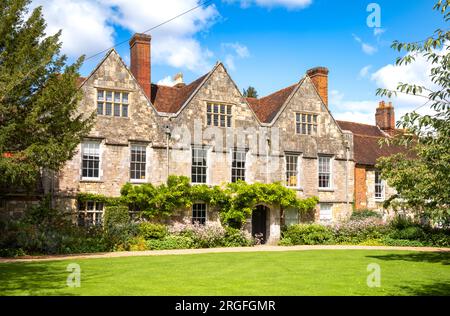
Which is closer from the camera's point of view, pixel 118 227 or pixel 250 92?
pixel 118 227

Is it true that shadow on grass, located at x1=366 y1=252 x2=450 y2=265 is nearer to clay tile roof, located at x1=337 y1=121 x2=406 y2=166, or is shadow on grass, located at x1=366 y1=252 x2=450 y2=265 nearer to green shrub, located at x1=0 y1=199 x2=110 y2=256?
green shrub, located at x1=0 y1=199 x2=110 y2=256

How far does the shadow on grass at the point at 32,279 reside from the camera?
11.1m

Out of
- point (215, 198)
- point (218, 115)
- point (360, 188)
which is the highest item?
point (218, 115)

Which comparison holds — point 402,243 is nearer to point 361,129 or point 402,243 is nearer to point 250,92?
point 361,129

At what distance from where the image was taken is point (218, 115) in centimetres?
2845

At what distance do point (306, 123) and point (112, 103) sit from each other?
36.9 feet

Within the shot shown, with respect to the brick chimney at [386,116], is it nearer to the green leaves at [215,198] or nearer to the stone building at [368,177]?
the stone building at [368,177]

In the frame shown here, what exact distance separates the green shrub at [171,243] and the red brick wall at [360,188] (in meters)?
12.6

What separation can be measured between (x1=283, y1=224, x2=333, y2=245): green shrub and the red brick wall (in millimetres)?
5052

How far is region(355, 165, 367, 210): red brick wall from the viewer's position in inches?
1292

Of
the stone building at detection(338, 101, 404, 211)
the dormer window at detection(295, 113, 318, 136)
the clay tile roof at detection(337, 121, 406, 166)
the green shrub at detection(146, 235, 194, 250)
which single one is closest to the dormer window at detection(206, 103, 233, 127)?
the dormer window at detection(295, 113, 318, 136)

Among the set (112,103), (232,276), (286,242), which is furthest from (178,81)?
(232,276)

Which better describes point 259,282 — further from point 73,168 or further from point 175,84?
point 175,84

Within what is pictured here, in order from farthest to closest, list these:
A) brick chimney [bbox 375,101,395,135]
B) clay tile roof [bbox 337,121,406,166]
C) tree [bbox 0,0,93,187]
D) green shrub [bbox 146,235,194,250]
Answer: brick chimney [bbox 375,101,395,135] → clay tile roof [bbox 337,121,406,166] → green shrub [bbox 146,235,194,250] → tree [bbox 0,0,93,187]
